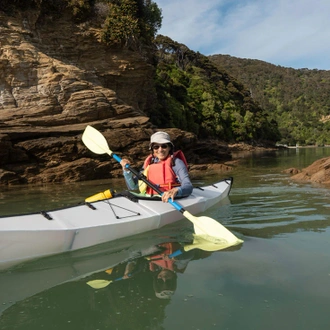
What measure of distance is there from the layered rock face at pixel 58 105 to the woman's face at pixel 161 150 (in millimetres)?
7685

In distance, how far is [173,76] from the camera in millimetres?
39656

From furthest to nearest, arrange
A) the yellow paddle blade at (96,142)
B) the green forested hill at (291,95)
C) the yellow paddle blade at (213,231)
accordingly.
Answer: the green forested hill at (291,95)
the yellow paddle blade at (96,142)
the yellow paddle blade at (213,231)

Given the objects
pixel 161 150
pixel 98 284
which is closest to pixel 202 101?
pixel 161 150

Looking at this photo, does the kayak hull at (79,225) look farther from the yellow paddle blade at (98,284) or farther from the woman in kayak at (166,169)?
the yellow paddle blade at (98,284)

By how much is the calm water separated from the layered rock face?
8861mm

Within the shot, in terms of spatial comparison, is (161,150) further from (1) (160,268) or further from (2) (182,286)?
(2) (182,286)

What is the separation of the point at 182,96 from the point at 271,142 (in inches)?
814

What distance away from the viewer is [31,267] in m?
3.16

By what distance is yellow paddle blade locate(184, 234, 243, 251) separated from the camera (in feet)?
12.0

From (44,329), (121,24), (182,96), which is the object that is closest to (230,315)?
(44,329)

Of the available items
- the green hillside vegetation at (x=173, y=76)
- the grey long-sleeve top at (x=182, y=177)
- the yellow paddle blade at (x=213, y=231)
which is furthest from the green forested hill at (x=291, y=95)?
the yellow paddle blade at (x=213, y=231)

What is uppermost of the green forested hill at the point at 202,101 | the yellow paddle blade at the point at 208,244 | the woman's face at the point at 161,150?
the green forested hill at the point at 202,101

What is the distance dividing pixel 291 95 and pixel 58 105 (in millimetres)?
102377

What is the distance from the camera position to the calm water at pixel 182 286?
2.17 metres
